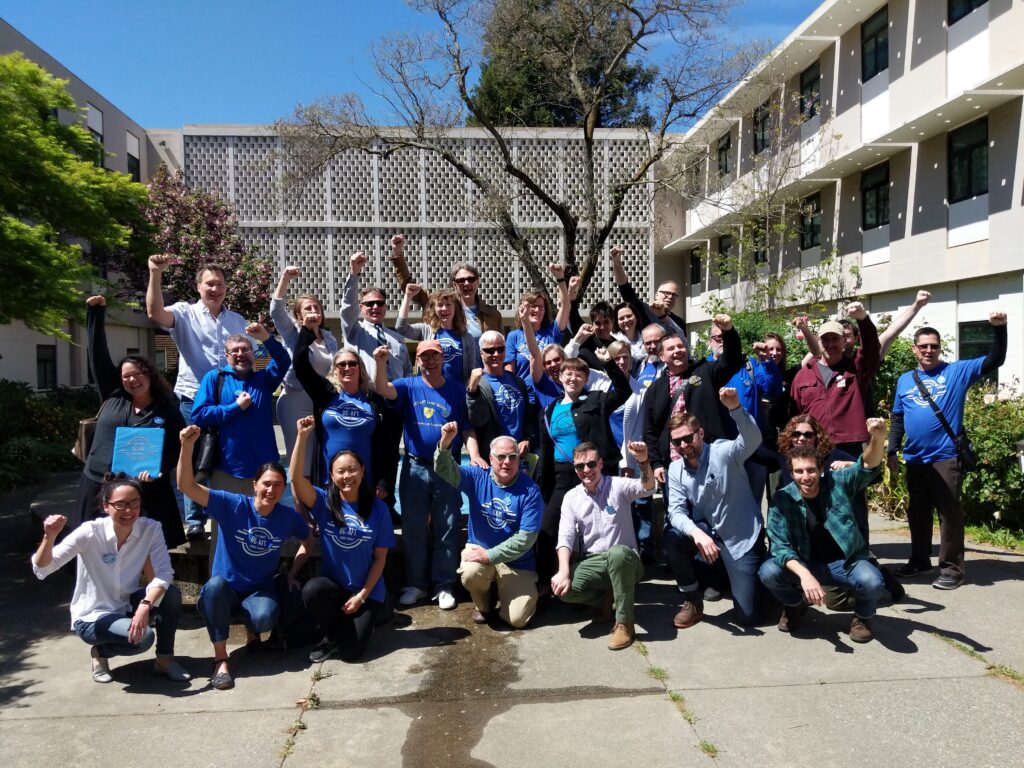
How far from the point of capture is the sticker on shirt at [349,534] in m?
4.82

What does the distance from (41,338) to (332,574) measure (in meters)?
19.0

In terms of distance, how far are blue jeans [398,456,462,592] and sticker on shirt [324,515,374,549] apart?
2.40ft

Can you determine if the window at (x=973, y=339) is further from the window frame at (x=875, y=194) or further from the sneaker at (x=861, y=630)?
the sneaker at (x=861, y=630)

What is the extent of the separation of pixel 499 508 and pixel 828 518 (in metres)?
2.06

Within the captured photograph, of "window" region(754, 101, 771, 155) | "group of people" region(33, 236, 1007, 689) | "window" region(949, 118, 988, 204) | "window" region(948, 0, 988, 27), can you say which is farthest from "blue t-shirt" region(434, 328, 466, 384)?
"window" region(754, 101, 771, 155)

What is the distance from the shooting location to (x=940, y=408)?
19.0 feet

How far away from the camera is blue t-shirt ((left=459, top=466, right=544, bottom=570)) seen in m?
5.21

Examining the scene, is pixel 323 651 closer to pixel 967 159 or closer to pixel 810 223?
pixel 967 159

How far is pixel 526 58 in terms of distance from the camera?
58.3 ft

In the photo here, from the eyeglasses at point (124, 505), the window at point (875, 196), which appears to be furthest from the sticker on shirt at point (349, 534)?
the window at point (875, 196)

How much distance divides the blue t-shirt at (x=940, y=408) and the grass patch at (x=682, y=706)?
298cm

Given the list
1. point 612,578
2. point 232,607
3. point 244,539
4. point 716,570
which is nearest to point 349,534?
point 244,539

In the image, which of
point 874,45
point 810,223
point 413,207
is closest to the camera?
point 874,45

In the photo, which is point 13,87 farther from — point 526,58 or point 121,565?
point 526,58
